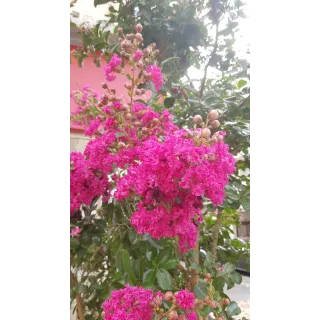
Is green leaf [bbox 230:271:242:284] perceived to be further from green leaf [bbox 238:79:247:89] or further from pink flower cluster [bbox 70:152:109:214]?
green leaf [bbox 238:79:247:89]

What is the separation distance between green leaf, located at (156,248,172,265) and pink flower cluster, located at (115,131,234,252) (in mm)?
138

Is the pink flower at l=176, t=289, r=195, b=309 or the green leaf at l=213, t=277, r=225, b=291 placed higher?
the pink flower at l=176, t=289, r=195, b=309

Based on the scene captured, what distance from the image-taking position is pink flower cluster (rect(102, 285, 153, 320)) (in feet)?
1.85

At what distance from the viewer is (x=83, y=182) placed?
2.68 feet

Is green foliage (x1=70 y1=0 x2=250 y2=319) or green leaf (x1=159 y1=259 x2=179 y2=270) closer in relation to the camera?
green leaf (x1=159 y1=259 x2=179 y2=270)

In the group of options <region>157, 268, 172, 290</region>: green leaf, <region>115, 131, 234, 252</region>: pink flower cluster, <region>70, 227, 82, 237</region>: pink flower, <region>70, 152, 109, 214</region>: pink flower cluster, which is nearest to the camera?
<region>115, 131, 234, 252</region>: pink flower cluster

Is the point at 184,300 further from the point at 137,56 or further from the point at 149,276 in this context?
the point at 137,56

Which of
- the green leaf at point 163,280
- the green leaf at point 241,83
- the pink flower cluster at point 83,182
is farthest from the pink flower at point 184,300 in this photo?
the green leaf at point 241,83

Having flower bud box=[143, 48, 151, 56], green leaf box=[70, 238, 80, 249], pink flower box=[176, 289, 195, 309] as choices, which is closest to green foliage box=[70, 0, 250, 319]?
green leaf box=[70, 238, 80, 249]

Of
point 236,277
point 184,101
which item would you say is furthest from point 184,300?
point 184,101

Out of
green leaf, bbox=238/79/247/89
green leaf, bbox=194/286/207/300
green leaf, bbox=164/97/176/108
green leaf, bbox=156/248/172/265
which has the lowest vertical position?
green leaf, bbox=194/286/207/300
